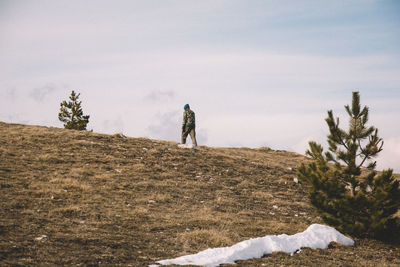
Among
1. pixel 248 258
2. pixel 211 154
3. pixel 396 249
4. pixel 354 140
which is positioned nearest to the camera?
pixel 248 258

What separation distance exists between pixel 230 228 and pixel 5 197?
23.5 feet

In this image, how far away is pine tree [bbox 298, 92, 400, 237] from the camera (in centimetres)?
997

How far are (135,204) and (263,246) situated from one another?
5.24m

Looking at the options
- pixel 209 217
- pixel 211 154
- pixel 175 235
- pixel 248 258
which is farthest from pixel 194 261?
pixel 211 154

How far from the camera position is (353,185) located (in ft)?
35.0

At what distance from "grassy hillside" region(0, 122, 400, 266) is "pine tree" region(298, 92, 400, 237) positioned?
70 cm

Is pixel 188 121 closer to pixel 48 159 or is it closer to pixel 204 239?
pixel 48 159

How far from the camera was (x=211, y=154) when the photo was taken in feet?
70.5

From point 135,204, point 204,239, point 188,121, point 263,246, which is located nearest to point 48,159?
point 135,204

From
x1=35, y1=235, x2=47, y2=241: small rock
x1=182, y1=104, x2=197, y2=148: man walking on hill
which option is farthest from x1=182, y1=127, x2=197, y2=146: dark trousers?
x1=35, y1=235, x2=47, y2=241: small rock

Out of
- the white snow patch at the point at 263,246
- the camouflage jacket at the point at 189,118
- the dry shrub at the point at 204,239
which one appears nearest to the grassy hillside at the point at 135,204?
the dry shrub at the point at 204,239

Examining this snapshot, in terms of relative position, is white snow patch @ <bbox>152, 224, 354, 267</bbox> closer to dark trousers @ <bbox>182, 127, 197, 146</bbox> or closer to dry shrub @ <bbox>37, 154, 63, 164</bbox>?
dry shrub @ <bbox>37, 154, 63, 164</bbox>

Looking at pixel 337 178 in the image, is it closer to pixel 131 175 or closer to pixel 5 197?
pixel 131 175

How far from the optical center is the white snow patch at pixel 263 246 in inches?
280
